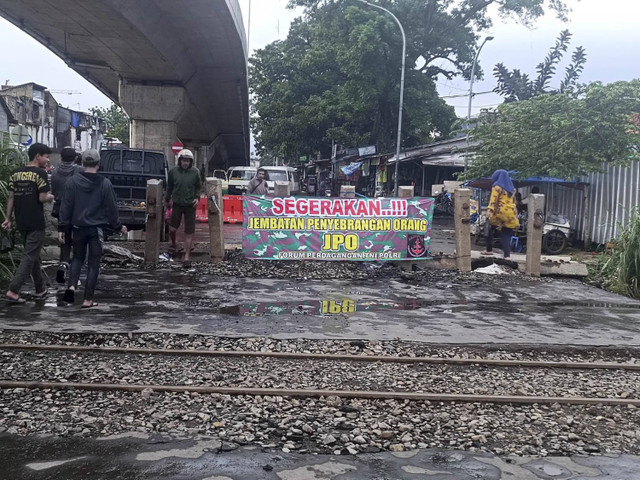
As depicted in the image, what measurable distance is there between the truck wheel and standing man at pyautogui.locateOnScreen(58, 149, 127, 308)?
1283 cm

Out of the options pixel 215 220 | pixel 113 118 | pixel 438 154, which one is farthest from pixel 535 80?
pixel 113 118

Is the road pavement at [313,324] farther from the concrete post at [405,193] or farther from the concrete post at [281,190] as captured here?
the concrete post at [281,190]

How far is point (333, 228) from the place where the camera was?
11852mm

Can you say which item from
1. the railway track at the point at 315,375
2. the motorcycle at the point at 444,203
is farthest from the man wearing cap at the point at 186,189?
the motorcycle at the point at 444,203

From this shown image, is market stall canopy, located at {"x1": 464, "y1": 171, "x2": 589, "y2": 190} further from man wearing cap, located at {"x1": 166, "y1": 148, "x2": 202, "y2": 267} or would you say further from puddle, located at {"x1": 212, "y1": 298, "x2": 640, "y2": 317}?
man wearing cap, located at {"x1": 166, "y1": 148, "x2": 202, "y2": 267}

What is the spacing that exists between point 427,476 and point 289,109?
1646 inches

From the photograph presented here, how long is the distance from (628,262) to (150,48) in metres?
14.6

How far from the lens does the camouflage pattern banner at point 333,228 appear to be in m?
11.7

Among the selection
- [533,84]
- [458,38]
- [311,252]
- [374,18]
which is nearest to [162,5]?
[311,252]

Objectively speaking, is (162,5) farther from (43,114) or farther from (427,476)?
(43,114)

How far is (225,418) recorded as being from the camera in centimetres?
459

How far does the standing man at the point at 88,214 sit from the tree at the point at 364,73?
29.1 m

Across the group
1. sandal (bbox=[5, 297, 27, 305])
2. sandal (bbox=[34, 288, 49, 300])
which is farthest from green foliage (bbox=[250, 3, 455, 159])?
sandal (bbox=[5, 297, 27, 305])

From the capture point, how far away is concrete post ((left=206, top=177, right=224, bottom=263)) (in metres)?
11.5
